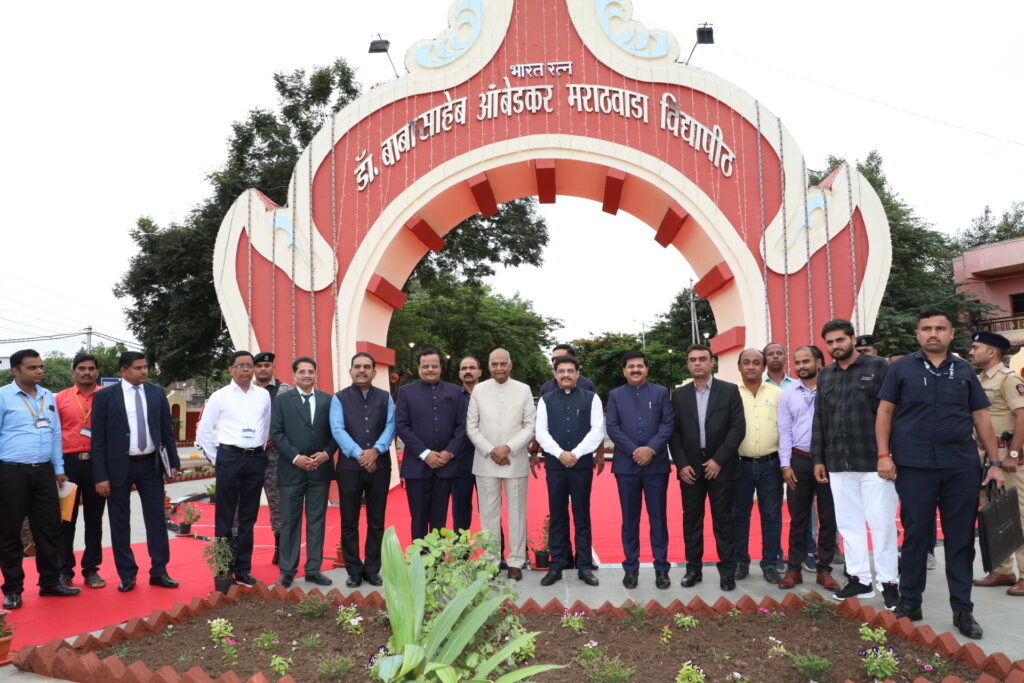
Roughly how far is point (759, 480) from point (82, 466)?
16.1ft

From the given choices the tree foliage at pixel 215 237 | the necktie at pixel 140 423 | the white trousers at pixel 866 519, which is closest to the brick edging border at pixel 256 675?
the white trousers at pixel 866 519

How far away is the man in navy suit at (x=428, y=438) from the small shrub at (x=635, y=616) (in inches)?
66.7

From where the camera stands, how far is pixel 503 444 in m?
4.87

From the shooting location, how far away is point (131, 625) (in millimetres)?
3494

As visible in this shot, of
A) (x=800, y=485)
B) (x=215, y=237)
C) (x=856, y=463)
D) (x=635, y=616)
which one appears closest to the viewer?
(x=635, y=616)

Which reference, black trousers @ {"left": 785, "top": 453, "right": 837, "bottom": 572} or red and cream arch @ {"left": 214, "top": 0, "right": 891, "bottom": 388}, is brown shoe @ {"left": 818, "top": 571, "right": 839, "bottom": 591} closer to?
black trousers @ {"left": 785, "top": 453, "right": 837, "bottom": 572}

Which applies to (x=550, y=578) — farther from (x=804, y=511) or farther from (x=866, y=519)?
(x=866, y=519)

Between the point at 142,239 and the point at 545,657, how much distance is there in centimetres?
1397

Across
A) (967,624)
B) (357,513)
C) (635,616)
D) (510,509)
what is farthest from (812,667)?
(357,513)

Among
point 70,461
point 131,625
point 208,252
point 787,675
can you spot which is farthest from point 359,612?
point 208,252

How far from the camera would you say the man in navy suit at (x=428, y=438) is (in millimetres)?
4875

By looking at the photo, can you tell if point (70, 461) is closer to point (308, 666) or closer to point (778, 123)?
point (308, 666)

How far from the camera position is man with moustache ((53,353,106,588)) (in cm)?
483

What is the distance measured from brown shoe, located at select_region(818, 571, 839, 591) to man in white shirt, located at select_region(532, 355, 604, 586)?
1.53 m
